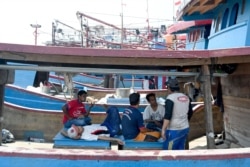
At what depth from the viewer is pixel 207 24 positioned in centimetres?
1495

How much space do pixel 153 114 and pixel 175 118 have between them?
1500 mm

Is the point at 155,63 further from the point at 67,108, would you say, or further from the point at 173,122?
the point at 67,108

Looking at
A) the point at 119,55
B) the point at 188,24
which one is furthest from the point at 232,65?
the point at 188,24

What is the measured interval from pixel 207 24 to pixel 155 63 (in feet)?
32.9

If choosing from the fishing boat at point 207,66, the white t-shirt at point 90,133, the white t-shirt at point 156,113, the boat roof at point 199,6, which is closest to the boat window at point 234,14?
the fishing boat at point 207,66

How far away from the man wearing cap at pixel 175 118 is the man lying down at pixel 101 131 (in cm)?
78

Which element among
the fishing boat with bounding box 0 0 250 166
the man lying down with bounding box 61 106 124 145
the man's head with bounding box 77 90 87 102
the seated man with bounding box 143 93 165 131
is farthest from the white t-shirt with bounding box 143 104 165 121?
the man's head with bounding box 77 90 87 102

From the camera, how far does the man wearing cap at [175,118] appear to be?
5.63 meters

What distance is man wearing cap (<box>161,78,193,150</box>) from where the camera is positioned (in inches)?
222

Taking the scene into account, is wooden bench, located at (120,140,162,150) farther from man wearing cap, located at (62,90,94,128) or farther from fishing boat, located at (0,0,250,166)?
man wearing cap, located at (62,90,94,128)

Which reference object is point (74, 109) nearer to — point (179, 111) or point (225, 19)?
point (179, 111)

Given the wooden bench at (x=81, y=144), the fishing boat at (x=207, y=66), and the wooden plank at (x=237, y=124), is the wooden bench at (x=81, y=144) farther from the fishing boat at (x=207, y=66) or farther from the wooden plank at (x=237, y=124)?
the wooden plank at (x=237, y=124)

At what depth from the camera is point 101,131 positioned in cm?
641

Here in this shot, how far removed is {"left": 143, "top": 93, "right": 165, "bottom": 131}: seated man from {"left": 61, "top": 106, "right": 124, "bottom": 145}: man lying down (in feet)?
2.58
